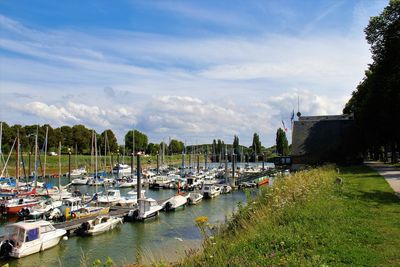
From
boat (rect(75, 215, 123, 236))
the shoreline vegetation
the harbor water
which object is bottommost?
the harbor water

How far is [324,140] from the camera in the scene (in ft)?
241

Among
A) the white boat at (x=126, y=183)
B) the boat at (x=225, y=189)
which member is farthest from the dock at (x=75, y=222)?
the white boat at (x=126, y=183)

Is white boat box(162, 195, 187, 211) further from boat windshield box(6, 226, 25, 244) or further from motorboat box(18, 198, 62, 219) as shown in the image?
boat windshield box(6, 226, 25, 244)

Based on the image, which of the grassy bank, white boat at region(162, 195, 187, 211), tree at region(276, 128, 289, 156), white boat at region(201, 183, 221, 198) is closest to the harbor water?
white boat at region(162, 195, 187, 211)

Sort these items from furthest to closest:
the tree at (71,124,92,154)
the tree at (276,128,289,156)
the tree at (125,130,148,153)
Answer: the tree at (125,130,148,153), the tree at (276,128,289,156), the tree at (71,124,92,154)

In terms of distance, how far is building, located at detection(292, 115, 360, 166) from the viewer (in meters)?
63.7

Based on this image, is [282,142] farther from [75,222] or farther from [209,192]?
[75,222]

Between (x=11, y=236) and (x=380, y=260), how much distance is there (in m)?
25.3

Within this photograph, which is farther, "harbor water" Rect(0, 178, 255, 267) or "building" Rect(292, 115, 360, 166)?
"building" Rect(292, 115, 360, 166)

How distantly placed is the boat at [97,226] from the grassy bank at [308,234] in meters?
19.4

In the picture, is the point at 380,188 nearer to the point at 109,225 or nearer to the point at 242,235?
the point at 242,235

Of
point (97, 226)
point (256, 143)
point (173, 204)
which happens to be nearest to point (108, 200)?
point (173, 204)

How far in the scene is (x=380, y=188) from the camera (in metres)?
23.5

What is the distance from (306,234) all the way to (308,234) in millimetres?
56
